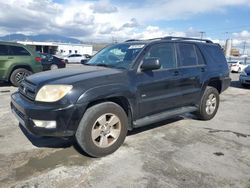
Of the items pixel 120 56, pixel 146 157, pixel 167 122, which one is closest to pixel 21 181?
pixel 146 157

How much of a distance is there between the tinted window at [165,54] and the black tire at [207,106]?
134 centimetres

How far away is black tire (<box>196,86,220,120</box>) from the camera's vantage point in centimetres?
579

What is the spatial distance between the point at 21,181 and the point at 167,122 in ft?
11.1

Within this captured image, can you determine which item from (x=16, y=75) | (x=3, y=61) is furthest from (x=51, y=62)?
(x=3, y=61)

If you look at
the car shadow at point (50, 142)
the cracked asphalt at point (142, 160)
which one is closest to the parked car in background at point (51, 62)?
the cracked asphalt at point (142, 160)

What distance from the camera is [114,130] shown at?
4070 mm

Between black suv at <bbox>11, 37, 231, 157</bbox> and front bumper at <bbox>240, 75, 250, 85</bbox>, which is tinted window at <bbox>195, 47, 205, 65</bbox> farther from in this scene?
front bumper at <bbox>240, 75, 250, 85</bbox>

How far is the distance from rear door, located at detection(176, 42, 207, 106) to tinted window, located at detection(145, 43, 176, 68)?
0.17 meters

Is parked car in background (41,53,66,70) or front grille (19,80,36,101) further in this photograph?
parked car in background (41,53,66,70)

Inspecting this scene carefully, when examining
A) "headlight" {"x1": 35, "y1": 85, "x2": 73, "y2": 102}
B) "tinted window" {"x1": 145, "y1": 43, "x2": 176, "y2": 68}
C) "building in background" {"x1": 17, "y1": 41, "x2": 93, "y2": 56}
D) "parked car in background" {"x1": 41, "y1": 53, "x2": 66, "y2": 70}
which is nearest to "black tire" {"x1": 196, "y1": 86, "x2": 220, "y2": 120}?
"tinted window" {"x1": 145, "y1": 43, "x2": 176, "y2": 68}

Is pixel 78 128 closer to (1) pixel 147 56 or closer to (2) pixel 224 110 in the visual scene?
(1) pixel 147 56

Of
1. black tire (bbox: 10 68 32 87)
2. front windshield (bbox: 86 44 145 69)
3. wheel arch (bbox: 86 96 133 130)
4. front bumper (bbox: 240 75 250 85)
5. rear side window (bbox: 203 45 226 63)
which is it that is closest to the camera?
wheel arch (bbox: 86 96 133 130)

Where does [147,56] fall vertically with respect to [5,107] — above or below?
above

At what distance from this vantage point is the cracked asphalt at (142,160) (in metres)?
3.27
